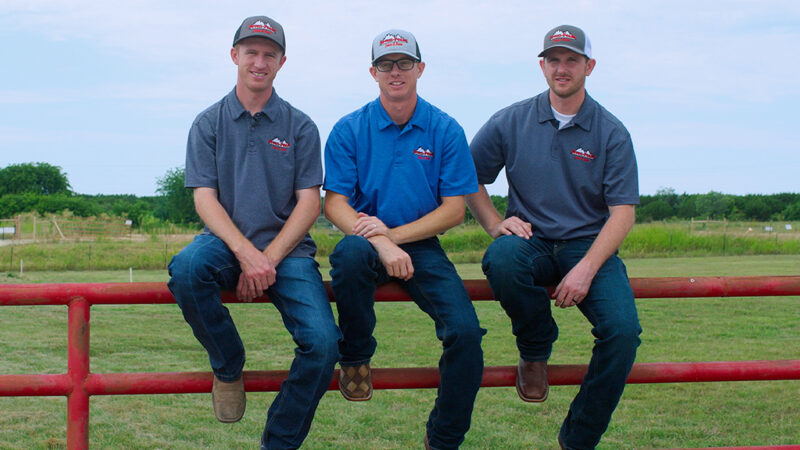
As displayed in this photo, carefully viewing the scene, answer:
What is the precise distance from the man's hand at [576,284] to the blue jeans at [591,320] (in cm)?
5

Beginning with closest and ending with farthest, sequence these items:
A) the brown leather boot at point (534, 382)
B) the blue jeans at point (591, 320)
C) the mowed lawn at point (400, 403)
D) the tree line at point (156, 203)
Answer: the blue jeans at point (591, 320)
the brown leather boot at point (534, 382)
the mowed lawn at point (400, 403)
the tree line at point (156, 203)

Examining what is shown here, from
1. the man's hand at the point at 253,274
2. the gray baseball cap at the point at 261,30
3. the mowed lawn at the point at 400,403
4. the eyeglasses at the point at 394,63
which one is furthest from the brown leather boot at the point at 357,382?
the mowed lawn at the point at 400,403

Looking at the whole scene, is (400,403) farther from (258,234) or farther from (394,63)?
(394,63)

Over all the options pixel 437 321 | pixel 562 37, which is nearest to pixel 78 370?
pixel 437 321

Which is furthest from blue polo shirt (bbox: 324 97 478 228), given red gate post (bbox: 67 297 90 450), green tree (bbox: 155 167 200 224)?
green tree (bbox: 155 167 200 224)

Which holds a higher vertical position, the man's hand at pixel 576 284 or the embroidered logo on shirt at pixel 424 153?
the embroidered logo on shirt at pixel 424 153

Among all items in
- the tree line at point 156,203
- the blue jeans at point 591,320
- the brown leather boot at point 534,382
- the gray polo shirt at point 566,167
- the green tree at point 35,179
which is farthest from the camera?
the green tree at point 35,179

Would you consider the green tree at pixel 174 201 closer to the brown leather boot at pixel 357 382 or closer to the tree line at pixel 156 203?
the tree line at pixel 156 203

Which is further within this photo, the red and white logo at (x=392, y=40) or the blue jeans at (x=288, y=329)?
the red and white logo at (x=392, y=40)

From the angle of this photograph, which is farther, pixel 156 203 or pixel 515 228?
pixel 156 203

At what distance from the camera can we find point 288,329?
7.98ft

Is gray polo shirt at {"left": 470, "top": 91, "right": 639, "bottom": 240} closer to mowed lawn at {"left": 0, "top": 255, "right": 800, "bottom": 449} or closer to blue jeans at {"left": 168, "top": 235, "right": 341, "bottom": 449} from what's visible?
blue jeans at {"left": 168, "top": 235, "right": 341, "bottom": 449}

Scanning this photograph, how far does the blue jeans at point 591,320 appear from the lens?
249 centimetres

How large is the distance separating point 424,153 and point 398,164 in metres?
0.11
